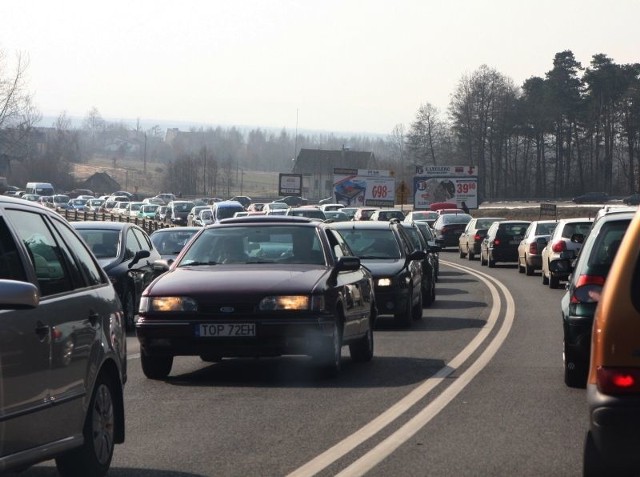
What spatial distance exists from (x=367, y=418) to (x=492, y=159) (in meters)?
135

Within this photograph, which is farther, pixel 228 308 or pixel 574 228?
pixel 574 228

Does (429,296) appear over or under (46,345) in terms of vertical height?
under

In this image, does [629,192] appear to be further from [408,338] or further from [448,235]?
[408,338]

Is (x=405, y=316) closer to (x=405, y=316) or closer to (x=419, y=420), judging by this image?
(x=405, y=316)

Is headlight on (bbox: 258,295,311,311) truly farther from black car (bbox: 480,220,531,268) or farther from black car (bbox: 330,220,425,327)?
black car (bbox: 480,220,531,268)

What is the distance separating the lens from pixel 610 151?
127875mm

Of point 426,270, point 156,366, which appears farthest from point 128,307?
point 156,366

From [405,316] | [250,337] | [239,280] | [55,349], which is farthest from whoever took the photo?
[405,316]

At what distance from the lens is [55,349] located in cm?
670

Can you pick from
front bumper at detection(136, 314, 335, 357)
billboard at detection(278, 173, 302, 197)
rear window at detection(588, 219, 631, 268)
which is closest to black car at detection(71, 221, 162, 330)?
front bumper at detection(136, 314, 335, 357)

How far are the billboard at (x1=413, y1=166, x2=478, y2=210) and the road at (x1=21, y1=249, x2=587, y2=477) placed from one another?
249 ft

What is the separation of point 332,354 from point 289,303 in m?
0.64

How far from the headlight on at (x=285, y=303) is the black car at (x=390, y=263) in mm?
6831

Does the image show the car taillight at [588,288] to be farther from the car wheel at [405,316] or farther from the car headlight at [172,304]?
the car wheel at [405,316]
